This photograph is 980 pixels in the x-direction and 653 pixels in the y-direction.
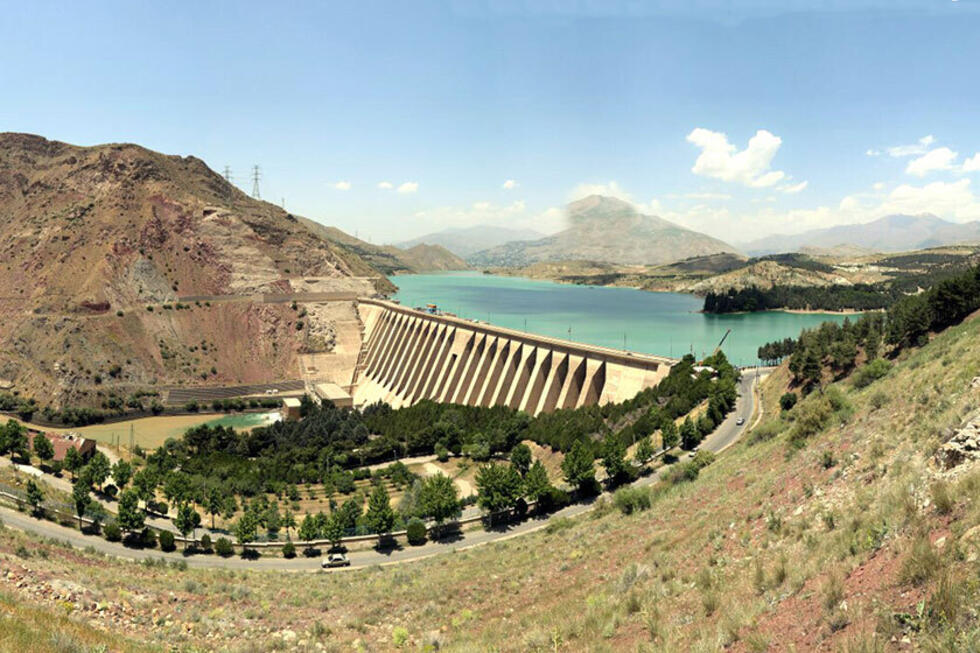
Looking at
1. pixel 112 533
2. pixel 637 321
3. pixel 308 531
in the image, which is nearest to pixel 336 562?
pixel 308 531

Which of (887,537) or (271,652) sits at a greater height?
(887,537)

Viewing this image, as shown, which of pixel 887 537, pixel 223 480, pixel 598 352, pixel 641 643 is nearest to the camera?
pixel 887 537

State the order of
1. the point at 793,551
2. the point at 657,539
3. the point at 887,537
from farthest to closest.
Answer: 1. the point at 657,539
2. the point at 793,551
3. the point at 887,537

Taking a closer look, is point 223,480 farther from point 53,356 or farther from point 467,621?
point 53,356

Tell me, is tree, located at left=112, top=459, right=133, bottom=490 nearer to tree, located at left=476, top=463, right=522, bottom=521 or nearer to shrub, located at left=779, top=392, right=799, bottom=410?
tree, located at left=476, top=463, right=522, bottom=521

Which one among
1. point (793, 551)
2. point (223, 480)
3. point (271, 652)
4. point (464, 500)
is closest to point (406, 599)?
point (271, 652)

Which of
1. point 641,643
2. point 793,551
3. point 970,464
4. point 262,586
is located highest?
point 970,464

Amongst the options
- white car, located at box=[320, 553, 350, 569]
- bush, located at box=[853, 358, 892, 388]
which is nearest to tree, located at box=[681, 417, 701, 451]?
bush, located at box=[853, 358, 892, 388]
